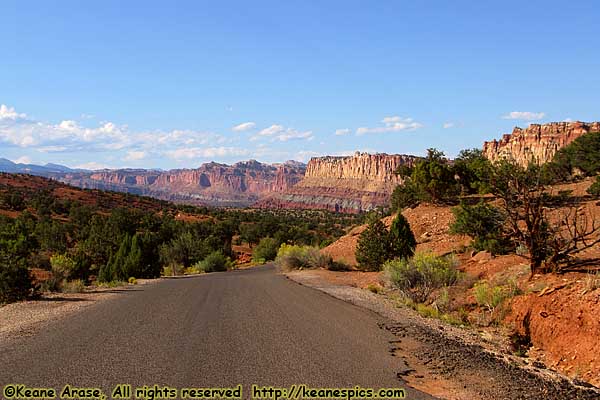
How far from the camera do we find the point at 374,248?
34.0 meters

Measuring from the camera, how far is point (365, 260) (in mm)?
34594

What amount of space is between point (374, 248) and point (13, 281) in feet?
69.3

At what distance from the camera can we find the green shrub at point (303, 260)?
39000 mm

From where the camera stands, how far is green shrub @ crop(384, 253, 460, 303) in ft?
61.9

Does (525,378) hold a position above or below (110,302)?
above

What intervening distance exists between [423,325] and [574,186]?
36.2 meters

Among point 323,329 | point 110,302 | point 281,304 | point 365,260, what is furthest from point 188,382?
point 365,260

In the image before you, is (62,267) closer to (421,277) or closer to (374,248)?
(374,248)

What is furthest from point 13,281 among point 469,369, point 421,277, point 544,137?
point 544,137

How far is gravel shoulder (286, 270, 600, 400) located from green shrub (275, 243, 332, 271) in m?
26.3

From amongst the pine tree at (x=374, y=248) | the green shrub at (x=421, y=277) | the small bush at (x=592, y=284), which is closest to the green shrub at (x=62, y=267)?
the pine tree at (x=374, y=248)

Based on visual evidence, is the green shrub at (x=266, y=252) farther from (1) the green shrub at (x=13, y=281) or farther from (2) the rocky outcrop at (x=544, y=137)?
(2) the rocky outcrop at (x=544, y=137)

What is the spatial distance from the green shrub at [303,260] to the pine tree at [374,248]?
14.3 feet

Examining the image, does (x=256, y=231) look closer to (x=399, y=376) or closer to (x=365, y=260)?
(x=365, y=260)
